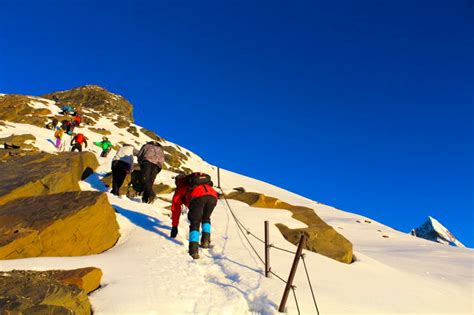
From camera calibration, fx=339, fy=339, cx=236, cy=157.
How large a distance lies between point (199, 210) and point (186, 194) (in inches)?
32.7

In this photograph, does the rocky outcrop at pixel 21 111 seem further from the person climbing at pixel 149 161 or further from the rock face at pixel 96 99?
the person climbing at pixel 149 161

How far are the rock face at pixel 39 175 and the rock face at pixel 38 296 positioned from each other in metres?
4.92

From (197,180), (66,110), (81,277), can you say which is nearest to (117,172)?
(197,180)

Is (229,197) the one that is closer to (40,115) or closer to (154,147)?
(154,147)

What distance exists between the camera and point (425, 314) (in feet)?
21.1

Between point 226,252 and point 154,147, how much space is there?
5738mm

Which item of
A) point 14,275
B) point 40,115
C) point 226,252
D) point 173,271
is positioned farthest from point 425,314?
point 40,115

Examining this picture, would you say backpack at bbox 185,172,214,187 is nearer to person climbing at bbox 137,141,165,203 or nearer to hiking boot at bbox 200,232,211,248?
hiking boot at bbox 200,232,211,248

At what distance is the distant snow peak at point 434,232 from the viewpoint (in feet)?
418

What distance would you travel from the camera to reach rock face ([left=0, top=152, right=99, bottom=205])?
9469 mm

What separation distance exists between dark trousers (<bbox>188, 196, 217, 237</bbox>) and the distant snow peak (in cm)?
13808

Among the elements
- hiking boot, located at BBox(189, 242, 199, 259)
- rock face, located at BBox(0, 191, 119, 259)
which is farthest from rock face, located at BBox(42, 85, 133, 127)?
hiking boot, located at BBox(189, 242, 199, 259)

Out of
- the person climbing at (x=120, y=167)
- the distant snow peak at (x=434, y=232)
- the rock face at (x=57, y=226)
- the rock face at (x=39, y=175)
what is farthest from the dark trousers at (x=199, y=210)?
the distant snow peak at (x=434, y=232)

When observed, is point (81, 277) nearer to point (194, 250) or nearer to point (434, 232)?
point (194, 250)
